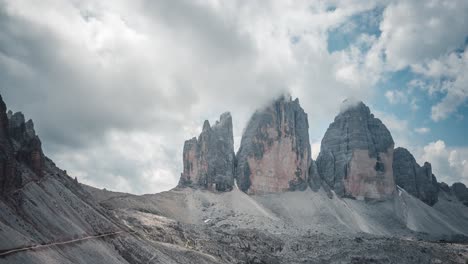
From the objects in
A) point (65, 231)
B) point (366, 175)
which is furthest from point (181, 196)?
point (65, 231)

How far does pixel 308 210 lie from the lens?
438ft

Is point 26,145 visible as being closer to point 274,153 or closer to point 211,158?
point 211,158

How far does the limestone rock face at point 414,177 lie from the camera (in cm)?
16938

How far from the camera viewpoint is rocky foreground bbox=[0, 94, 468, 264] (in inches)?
1378

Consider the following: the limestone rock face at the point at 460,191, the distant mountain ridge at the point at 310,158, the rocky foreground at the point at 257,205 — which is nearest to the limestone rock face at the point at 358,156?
the distant mountain ridge at the point at 310,158

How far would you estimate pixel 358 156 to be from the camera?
521ft

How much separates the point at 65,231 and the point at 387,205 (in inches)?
5528

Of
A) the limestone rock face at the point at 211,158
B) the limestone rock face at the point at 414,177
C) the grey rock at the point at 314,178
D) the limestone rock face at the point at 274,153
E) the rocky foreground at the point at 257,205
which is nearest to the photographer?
the rocky foreground at the point at 257,205

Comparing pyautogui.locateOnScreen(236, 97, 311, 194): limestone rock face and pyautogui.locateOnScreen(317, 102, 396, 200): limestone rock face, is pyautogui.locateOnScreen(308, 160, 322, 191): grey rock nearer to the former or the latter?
pyautogui.locateOnScreen(236, 97, 311, 194): limestone rock face

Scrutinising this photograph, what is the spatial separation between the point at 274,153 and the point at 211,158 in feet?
82.8

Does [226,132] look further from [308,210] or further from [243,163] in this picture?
[308,210]

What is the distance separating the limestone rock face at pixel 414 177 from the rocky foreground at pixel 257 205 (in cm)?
52

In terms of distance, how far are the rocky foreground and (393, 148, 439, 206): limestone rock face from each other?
1.70 ft

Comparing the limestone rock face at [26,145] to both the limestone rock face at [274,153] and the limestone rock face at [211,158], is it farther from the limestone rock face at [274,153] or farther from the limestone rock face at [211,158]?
the limestone rock face at [274,153]
